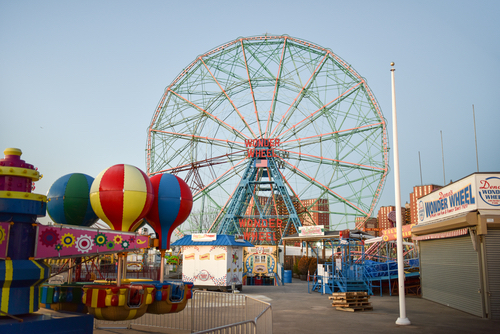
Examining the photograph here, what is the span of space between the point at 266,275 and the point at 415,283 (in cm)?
1101

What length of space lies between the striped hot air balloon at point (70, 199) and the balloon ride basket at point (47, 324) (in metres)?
2.57

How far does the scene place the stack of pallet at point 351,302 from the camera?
16875 mm

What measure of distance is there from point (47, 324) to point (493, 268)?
44.1 feet

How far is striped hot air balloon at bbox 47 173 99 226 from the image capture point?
10.2 metres

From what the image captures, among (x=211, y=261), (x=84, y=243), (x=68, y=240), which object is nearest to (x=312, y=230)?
(x=211, y=261)

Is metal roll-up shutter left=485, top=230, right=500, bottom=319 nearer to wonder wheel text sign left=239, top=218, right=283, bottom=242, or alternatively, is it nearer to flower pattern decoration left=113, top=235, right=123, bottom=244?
flower pattern decoration left=113, top=235, right=123, bottom=244

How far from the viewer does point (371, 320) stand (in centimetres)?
1439

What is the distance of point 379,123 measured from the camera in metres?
33.7

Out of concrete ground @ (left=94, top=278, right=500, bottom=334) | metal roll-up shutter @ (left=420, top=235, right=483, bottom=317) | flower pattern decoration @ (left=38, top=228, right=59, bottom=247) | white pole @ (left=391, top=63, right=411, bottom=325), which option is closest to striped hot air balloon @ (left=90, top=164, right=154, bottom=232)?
flower pattern decoration @ (left=38, top=228, right=59, bottom=247)

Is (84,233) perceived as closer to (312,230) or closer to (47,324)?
(47,324)

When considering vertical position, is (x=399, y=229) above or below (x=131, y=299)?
above

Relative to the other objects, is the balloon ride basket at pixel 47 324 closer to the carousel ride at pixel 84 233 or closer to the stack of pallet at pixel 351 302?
the carousel ride at pixel 84 233

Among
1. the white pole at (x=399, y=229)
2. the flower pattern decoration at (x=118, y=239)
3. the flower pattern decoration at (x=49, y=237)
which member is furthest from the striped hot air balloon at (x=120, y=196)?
the white pole at (x=399, y=229)

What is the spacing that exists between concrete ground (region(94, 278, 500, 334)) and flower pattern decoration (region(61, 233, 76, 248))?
5.09 meters
